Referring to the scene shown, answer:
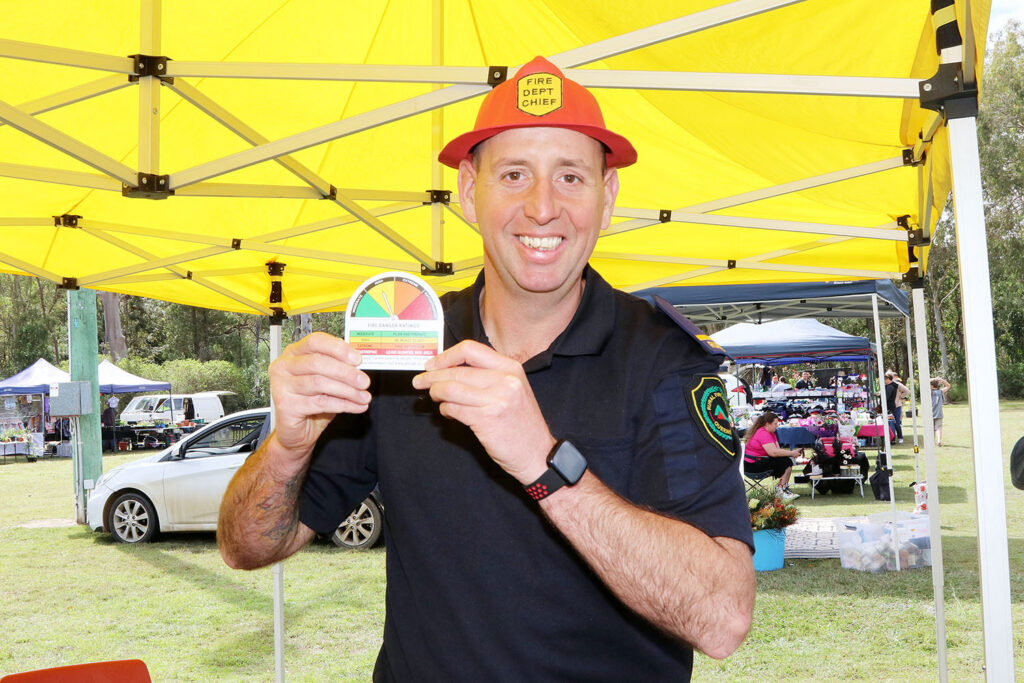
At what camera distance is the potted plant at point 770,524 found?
27.0ft

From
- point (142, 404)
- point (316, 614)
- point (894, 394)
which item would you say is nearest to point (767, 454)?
point (894, 394)

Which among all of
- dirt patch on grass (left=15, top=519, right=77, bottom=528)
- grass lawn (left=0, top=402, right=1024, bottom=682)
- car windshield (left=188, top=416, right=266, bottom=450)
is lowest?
grass lawn (left=0, top=402, right=1024, bottom=682)

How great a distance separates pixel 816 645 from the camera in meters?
6.45

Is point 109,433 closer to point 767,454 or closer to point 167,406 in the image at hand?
point 167,406

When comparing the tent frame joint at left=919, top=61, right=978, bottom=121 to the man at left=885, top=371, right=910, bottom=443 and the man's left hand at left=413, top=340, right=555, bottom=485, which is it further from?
the man at left=885, top=371, right=910, bottom=443

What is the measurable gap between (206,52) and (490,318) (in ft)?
8.80

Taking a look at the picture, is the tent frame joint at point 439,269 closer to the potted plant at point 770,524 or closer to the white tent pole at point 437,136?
the white tent pole at point 437,136

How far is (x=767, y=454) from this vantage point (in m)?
12.1

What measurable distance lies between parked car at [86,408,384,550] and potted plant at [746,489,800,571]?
4.28 metres

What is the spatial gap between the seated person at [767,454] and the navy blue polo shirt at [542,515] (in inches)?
422

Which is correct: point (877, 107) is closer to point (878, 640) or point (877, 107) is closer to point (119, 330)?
point (878, 640)

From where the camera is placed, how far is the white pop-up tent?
249 cm

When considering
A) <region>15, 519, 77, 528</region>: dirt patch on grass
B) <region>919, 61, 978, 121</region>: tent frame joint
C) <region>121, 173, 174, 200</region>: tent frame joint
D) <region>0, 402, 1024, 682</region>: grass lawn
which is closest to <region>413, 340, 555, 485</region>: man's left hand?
<region>919, 61, 978, 121</region>: tent frame joint

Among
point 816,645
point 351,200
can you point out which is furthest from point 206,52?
point 816,645
